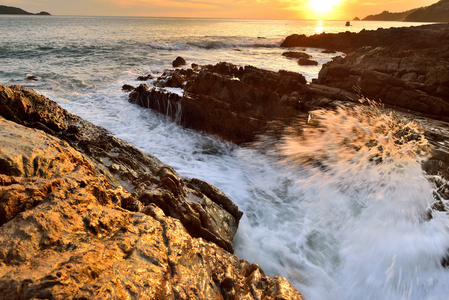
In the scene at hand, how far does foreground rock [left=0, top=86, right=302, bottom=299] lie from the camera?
1.71 meters

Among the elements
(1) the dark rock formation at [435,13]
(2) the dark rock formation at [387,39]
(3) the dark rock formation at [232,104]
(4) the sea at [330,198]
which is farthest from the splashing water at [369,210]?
(1) the dark rock formation at [435,13]

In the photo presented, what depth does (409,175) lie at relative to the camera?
577 cm

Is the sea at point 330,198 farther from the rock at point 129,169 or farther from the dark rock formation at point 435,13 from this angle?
the dark rock formation at point 435,13

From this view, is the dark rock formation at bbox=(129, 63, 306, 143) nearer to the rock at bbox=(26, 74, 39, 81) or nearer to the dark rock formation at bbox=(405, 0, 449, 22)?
the rock at bbox=(26, 74, 39, 81)

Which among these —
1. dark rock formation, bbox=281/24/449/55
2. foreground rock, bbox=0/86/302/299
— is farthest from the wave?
foreground rock, bbox=0/86/302/299

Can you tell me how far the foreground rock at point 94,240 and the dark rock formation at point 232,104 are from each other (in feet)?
17.2

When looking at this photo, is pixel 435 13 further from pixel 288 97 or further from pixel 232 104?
pixel 232 104

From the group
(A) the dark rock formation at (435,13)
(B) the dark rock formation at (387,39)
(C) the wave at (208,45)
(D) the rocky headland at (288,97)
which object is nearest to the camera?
(D) the rocky headland at (288,97)

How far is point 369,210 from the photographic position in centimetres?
535

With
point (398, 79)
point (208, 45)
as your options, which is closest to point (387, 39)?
point (208, 45)

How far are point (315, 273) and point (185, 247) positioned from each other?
2860 millimetres

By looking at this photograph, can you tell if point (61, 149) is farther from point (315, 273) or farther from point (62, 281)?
point (315, 273)

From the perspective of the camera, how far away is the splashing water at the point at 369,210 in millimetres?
4066

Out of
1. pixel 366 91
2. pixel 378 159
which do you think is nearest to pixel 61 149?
pixel 378 159
